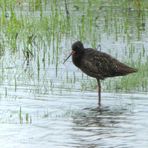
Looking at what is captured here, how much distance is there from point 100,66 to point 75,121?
7.39 ft

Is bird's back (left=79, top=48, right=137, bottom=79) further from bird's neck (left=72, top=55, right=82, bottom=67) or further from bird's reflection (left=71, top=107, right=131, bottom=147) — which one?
bird's reflection (left=71, top=107, right=131, bottom=147)

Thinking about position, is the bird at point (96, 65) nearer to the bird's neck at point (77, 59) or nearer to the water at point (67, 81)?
the bird's neck at point (77, 59)

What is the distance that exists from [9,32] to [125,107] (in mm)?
6095

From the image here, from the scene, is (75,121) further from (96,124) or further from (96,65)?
(96,65)

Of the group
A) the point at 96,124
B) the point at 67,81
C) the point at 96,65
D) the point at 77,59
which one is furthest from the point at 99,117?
the point at 67,81

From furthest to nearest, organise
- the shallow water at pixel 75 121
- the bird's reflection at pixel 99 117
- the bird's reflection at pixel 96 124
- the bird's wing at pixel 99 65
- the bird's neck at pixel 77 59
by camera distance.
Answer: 1. the bird's neck at pixel 77 59
2. the bird's wing at pixel 99 65
3. the bird's reflection at pixel 99 117
4. the bird's reflection at pixel 96 124
5. the shallow water at pixel 75 121

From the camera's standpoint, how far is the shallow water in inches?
431

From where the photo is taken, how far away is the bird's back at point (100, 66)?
46.7 ft

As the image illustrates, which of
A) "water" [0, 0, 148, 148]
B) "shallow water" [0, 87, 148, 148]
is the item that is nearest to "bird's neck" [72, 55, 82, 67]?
"water" [0, 0, 148, 148]

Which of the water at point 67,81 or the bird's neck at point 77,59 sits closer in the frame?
the water at point 67,81

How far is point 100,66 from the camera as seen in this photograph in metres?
14.3

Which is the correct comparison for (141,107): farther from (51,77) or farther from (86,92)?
(51,77)

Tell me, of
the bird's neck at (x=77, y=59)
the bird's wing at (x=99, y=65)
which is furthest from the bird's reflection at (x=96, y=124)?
the bird's neck at (x=77, y=59)

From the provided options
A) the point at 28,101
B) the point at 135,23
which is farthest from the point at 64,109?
the point at 135,23
